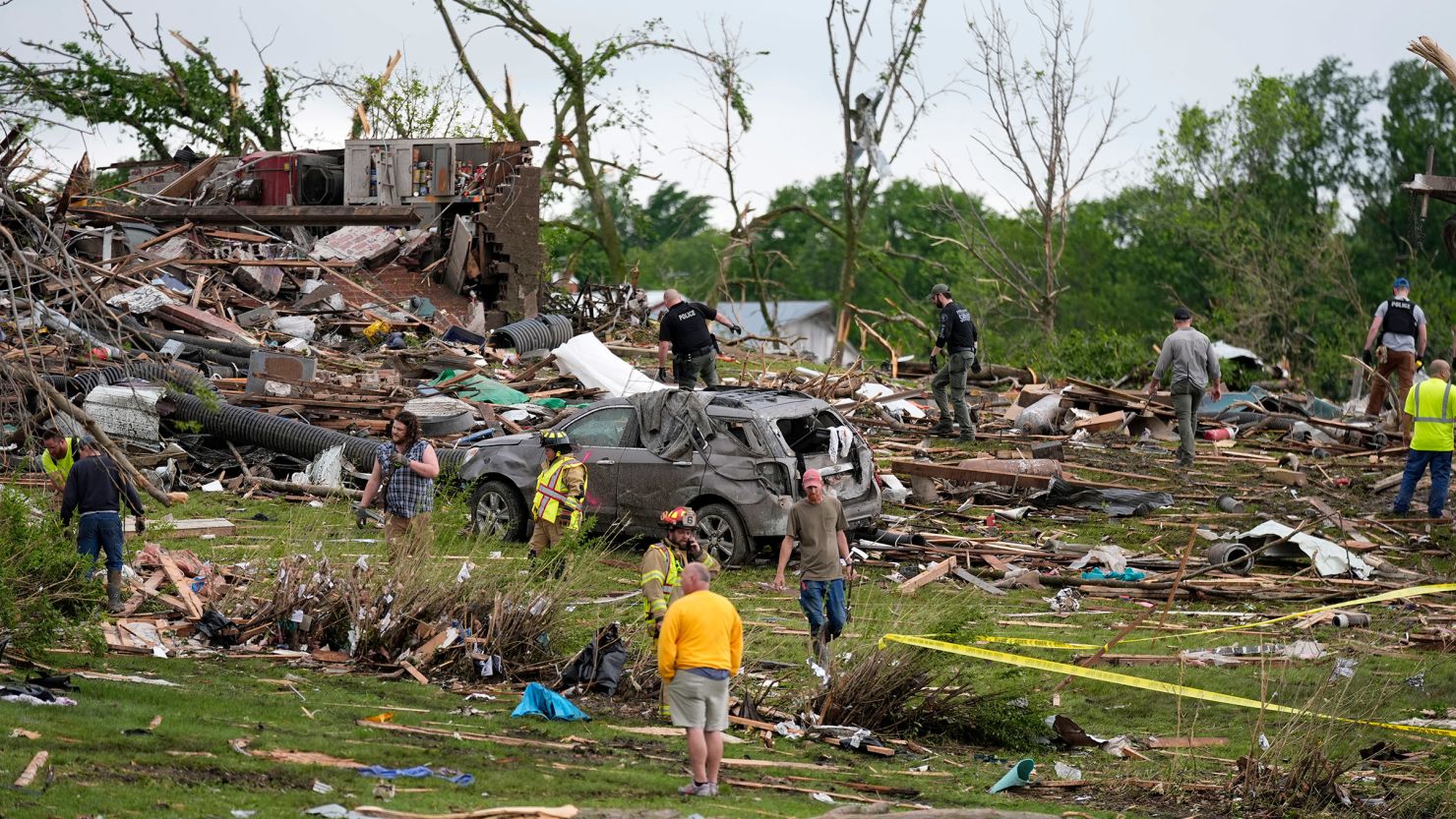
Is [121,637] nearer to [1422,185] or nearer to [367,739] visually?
[367,739]

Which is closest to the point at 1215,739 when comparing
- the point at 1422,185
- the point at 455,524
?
the point at 1422,185

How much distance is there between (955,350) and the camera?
22156mm

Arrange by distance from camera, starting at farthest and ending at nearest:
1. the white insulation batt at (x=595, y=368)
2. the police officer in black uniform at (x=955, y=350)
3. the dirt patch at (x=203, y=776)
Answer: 1. the white insulation batt at (x=595, y=368)
2. the police officer in black uniform at (x=955, y=350)
3. the dirt patch at (x=203, y=776)

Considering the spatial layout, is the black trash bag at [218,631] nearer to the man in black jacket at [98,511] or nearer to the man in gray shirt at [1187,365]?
the man in black jacket at [98,511]

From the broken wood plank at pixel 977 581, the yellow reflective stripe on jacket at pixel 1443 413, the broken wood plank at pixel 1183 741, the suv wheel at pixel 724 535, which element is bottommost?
the broken wood plank at pixel 1183 741

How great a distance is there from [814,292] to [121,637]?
94.4 metres

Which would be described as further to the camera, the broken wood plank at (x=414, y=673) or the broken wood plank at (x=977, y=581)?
the broken wood plank at (x=977, y=581)

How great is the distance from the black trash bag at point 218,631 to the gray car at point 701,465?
3.51 m

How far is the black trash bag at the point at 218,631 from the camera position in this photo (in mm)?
12539

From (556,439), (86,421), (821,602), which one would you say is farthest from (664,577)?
(556,439)

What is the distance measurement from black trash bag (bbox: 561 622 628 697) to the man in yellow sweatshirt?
2.27 metres

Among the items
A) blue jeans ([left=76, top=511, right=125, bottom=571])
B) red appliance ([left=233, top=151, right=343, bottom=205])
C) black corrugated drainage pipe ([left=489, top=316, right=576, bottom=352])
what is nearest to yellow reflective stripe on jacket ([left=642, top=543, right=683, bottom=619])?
blue jeans ([left=76, top=511, right=125, bottom=571])

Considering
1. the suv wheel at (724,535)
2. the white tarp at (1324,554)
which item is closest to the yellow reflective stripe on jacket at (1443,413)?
the white tarp at (1324,554)

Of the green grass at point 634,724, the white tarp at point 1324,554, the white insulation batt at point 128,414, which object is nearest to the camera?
the green grass at point 634,724
